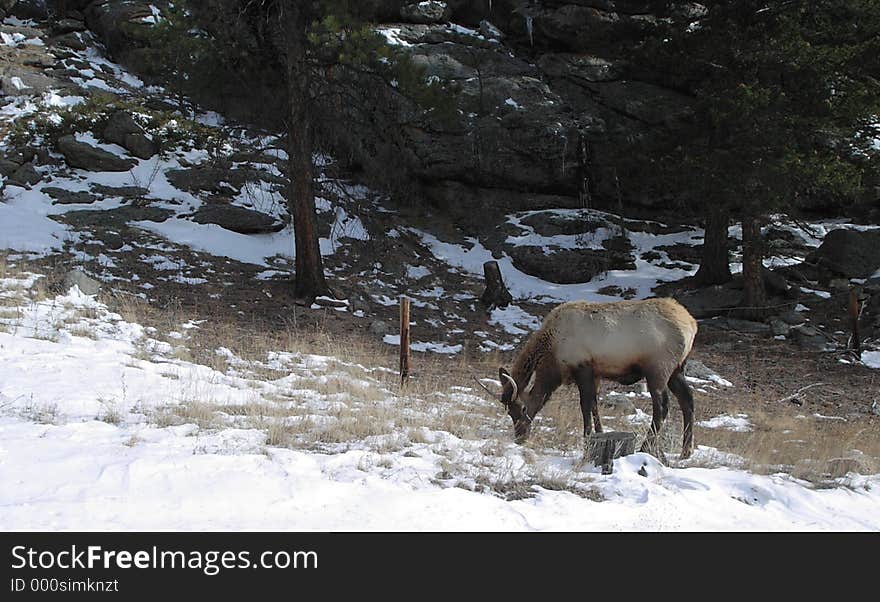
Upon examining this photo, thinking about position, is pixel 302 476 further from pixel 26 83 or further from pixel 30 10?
pixel 30 10

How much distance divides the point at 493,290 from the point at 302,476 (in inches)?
477

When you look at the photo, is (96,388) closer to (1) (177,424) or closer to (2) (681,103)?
(1) (177,424)

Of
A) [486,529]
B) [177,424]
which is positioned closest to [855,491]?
[486,529]

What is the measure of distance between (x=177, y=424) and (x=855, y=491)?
5.93 metres

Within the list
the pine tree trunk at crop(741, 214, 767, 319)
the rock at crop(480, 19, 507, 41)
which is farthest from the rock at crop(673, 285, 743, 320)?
the rock at crop(480, 19, 507, 41)

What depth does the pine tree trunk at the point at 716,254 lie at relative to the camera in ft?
59.0

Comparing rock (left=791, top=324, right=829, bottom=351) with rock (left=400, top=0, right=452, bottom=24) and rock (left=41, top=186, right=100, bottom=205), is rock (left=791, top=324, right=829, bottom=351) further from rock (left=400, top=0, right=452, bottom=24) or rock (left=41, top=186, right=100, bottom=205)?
rock (left=41, top=186, right=100, bottom=205)

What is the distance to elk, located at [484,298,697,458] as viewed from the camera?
752 centimetres

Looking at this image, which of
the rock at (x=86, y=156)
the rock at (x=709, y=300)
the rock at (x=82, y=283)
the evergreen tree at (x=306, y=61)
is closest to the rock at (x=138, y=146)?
the rock at (x=86, y=156)

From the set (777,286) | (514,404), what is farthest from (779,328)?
(514,404)

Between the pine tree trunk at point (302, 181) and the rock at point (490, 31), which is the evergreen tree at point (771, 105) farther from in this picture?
the rock at point (490, 31)

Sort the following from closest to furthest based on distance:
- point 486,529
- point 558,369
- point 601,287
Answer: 1. point 486,529
2. point 558,369
3. point 601,287

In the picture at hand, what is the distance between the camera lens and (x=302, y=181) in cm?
1441

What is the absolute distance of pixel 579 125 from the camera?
2203cm
